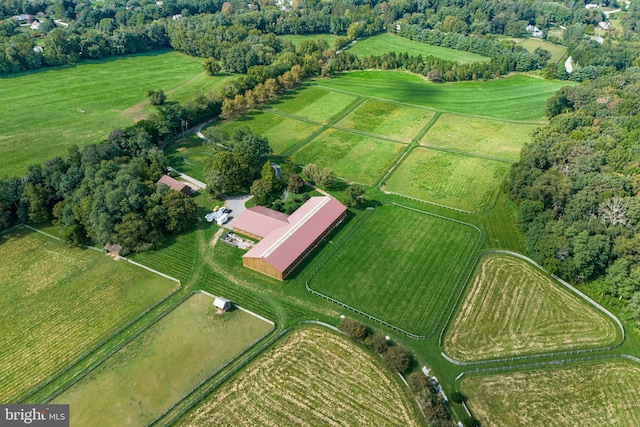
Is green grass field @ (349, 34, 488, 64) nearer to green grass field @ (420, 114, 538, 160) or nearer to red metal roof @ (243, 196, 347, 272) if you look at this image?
green grass field @ (420, 114, 538, 160)

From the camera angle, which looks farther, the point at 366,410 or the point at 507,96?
the point at 507,96

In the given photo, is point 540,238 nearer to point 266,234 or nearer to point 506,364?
point 506,364

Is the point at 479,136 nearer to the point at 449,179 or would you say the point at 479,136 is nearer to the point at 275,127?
the point at 449,179

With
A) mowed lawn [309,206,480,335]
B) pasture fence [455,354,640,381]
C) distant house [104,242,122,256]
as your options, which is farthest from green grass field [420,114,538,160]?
distant house [104,242,122,256]

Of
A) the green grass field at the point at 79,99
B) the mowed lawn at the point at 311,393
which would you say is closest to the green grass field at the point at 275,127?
the green grass field at the point at 79,99

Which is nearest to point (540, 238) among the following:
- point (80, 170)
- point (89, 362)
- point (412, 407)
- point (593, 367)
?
point (593, 367)

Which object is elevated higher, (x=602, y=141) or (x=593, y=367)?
(x=602, y=141)

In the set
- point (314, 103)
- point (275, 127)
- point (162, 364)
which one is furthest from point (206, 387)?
point (314, 103)
